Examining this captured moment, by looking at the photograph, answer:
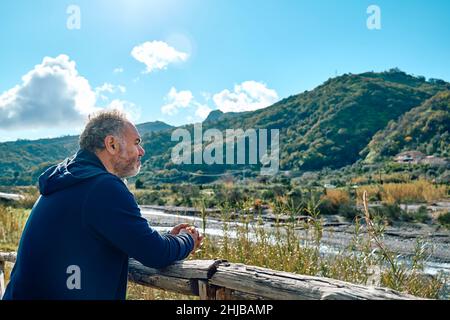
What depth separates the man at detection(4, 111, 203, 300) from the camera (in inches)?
76.3

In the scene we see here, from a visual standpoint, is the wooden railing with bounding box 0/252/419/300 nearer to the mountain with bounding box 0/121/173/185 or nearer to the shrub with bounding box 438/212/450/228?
the shrub with bounding box 438/212/450/228

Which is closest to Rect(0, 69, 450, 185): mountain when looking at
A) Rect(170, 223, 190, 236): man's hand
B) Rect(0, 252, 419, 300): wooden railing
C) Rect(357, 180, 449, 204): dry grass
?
Rect(357, 180, 449, 204): dry grass

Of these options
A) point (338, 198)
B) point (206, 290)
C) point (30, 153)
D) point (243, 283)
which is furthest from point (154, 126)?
point (243, 283)

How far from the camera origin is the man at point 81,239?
76.3 inches

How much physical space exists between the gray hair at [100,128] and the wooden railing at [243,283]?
0.72 meters

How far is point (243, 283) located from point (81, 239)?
2.40ft

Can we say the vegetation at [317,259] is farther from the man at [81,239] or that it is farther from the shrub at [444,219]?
the shrub at [444,219]

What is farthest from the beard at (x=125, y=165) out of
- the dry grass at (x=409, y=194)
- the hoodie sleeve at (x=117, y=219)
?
the dry grass at (x=409, y=194)

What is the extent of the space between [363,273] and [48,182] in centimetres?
251

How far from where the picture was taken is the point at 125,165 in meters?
2.31

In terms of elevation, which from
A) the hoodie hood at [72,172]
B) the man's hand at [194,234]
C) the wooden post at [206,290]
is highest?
the hoodie hood at [72,172]

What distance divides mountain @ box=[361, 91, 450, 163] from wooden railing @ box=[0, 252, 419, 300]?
3647cm

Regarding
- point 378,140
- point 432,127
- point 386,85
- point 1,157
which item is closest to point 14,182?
point 1,157

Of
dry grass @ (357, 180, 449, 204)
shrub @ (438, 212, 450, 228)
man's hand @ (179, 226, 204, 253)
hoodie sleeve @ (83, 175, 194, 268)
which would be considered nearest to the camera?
hoodie sleeve @ (83, 175, 194, 268)
